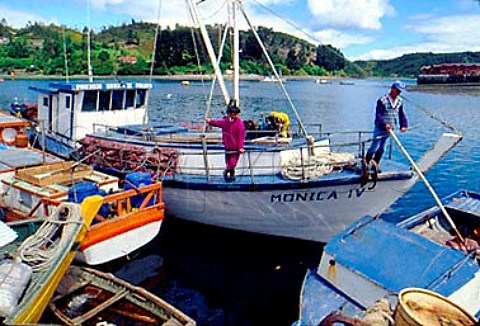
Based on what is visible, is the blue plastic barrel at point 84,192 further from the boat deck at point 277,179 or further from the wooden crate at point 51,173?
the boat deck at point 277,179

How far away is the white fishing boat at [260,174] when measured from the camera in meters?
10.1

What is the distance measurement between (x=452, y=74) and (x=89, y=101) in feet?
319

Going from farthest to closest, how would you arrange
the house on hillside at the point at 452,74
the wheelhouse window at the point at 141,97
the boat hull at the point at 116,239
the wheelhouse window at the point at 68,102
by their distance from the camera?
the house on hillside at the point at 452,74, the wheelhouse window at the point at 141,97, the wheelhouse window at the point at 68,102, the boat hull at the point at 116,239

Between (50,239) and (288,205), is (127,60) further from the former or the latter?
(50,239)

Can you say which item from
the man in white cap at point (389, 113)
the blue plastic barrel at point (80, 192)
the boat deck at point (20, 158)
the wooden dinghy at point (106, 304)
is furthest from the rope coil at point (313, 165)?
the boat deck at point (20, 158)

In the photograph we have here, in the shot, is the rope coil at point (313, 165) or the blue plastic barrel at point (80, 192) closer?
the blue plastic barrel at point (80, 192)

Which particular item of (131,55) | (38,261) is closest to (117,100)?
(38,261)

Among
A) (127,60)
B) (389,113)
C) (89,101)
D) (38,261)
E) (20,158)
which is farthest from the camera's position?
(127,60)

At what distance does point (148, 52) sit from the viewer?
161m

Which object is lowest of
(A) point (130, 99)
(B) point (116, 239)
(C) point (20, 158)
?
(B) point (116, 239)

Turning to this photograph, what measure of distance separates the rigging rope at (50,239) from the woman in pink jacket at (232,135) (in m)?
3.84

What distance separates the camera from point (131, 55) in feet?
473

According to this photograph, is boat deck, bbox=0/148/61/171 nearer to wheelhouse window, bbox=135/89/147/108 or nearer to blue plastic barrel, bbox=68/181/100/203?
blue plastic barrel, bbox=68/181/100/203

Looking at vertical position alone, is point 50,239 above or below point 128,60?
below
